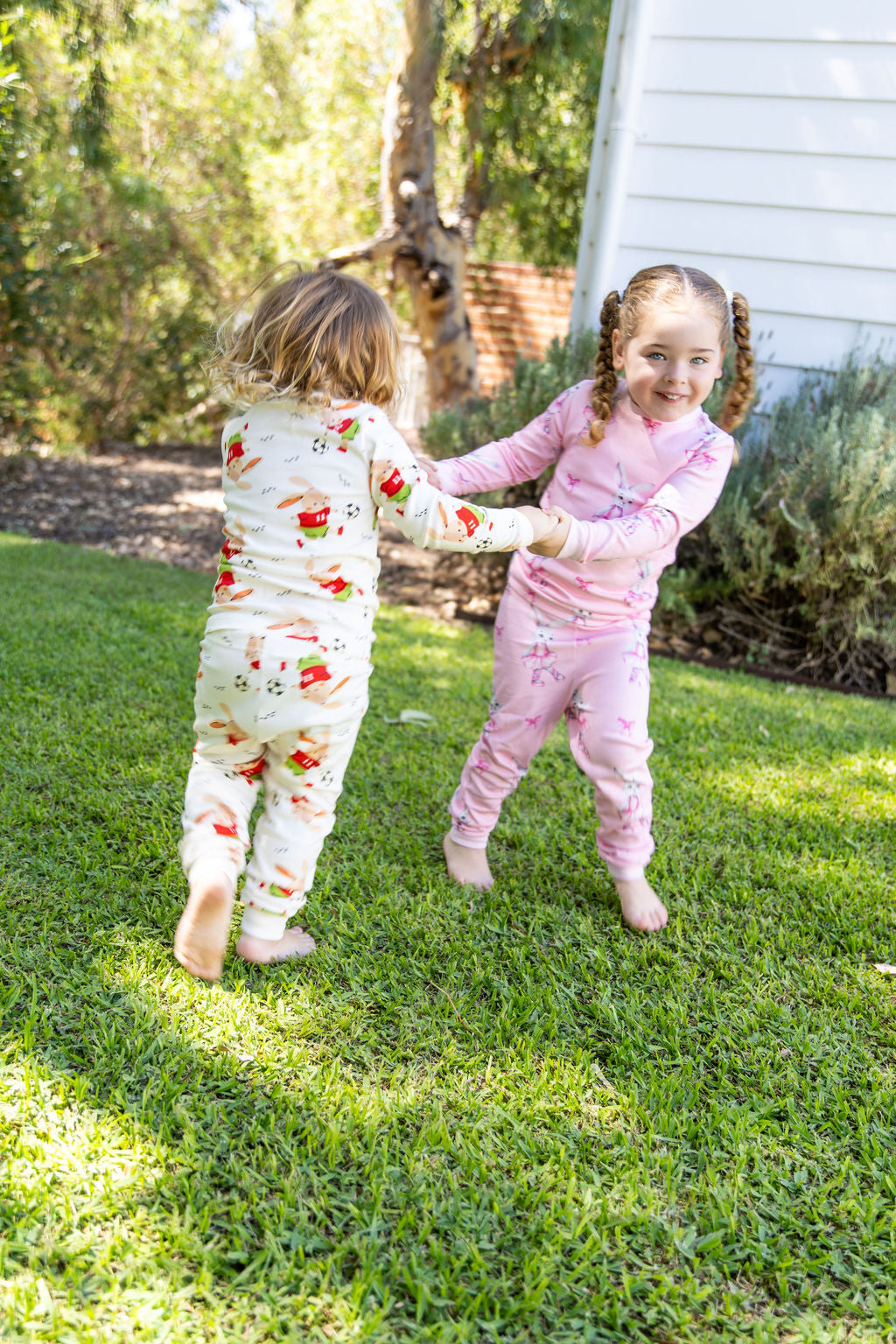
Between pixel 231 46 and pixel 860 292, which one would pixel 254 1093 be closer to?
pixel 860 292

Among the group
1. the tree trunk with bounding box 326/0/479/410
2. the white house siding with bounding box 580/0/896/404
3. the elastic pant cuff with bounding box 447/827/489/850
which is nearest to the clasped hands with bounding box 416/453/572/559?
the elastic pant cuff with bounding box 447/827/489/850

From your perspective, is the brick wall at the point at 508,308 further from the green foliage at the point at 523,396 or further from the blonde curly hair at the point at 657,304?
the blonde curly hair at the point at 657,304

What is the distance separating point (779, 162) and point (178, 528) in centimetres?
422

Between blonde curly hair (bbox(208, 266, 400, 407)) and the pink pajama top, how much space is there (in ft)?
1.42

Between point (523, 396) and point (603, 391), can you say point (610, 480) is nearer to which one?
point (603, 391)

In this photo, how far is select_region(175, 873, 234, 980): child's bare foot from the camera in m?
1.81

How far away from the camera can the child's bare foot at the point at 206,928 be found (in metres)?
1.81

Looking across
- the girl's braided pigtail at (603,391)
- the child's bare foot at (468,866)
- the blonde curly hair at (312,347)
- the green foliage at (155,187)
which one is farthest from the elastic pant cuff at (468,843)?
the green foliage at (155,187)

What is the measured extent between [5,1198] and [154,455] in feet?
29.6

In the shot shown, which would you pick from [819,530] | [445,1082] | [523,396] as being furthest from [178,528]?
[445,1082]

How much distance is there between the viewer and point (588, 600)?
7.34ft

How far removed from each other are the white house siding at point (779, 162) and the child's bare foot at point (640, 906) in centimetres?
336

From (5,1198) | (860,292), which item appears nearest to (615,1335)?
(5,1198)

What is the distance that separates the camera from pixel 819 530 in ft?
14.2
